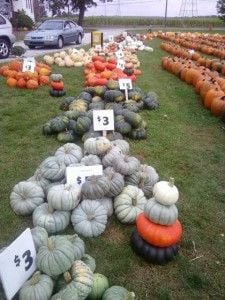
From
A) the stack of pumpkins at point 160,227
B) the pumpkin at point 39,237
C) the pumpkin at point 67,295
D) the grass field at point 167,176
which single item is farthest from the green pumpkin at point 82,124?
the pumpkin at point 67,295

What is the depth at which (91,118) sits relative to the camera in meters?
5.92

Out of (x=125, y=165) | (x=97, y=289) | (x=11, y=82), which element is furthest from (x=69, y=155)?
(x=11, y=82)

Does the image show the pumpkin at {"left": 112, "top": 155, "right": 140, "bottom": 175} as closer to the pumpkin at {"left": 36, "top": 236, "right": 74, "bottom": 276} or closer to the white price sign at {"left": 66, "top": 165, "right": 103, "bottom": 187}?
the white price sign at {"left": 66, "top": 165, "right": 103, "bottom": 187}

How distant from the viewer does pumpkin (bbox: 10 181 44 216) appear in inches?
156

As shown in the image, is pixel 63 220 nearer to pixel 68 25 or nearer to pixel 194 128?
pixel 194 128

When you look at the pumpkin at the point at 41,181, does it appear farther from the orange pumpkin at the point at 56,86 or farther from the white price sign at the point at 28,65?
the white price sign at the point at 28,65

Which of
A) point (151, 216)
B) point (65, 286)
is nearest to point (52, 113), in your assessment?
point (151, 216)

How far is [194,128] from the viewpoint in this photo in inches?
276

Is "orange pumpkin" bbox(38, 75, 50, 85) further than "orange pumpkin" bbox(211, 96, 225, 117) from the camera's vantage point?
Yes

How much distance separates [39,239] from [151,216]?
107cm

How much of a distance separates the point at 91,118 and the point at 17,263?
351 centimetres

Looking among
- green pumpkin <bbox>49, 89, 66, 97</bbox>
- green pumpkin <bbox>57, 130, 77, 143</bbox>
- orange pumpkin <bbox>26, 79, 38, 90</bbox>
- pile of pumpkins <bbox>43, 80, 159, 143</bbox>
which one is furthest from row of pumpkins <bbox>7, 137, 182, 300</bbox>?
orange pumpkin <bbox>26, 79, 38, 90</bbox>

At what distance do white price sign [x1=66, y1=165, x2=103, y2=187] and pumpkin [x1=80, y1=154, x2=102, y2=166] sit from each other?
0.90 ft

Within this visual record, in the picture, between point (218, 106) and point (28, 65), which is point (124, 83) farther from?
point (28, 65)
